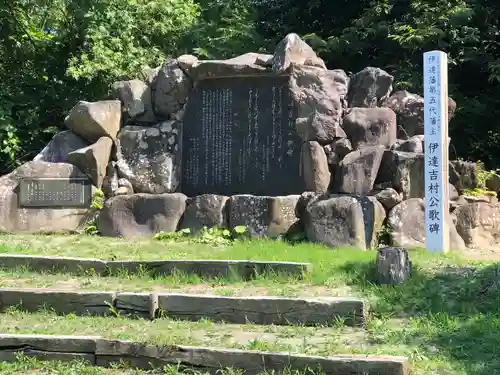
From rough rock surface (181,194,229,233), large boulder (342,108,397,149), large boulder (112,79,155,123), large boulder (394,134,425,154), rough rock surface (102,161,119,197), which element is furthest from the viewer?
large boulder (112,79,155,123)

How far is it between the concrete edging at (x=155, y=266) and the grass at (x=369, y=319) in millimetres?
111

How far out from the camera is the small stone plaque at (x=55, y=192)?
8391 mm

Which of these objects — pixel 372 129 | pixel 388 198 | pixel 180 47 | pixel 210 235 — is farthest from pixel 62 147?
pixel 180 47

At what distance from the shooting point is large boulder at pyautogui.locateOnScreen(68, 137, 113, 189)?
28.0 ft

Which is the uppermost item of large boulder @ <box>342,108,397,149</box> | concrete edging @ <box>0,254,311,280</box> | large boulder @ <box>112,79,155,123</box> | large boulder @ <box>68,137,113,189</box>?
large boulder @ <box>112,79,155,123</box>

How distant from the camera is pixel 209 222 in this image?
7816 millimetres

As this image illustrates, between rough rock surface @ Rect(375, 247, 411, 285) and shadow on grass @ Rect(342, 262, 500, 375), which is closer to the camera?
shadow on grass @ Rect(342, 262, 500, 375)

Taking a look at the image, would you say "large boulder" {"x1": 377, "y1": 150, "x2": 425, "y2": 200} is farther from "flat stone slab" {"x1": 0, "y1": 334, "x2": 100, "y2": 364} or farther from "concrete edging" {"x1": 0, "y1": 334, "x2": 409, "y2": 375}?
"flat stone slab" {"x1": 0, "y1": 334, "x2": 100, "y2": 364}

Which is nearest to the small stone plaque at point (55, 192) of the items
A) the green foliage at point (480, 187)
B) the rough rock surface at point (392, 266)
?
the rough rock surface at point (392, 266)

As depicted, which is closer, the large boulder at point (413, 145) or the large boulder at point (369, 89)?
the large boulder at point (413, 145)

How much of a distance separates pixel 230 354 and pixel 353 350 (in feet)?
2.51

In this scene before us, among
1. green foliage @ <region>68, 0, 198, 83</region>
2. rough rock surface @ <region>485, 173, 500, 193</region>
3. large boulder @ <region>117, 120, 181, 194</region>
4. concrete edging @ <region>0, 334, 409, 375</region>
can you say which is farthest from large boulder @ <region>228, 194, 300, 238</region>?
green foliage @ <region>68, 0, 198, 83</region>

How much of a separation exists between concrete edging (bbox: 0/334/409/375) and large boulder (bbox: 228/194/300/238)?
3.72 metres

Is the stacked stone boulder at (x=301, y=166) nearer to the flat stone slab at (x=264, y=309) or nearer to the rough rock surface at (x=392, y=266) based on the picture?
the rough rock surface at (x=392, y=266)
